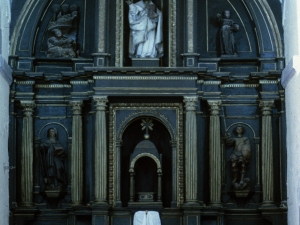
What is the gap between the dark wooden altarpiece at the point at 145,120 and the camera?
97.2 ft

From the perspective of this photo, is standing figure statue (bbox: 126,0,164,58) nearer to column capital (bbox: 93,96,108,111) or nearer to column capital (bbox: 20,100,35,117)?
column capital (bbox: 93,96,108,111)

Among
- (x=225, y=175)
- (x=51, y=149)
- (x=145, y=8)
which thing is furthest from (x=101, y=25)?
(x=225, y=175)

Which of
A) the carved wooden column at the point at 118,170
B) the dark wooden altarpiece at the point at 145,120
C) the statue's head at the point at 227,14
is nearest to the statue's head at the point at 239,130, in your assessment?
the dark wooden altarpiece at the point at 145,120

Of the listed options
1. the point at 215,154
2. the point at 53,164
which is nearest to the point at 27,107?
the point at 53,164

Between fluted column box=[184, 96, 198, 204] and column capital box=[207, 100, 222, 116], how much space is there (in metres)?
0.70

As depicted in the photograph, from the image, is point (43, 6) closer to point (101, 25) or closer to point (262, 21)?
point (101, 25)

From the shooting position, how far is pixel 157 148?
3042 cm

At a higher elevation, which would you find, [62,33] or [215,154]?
[62,33]

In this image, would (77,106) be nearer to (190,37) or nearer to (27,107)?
(27,107)

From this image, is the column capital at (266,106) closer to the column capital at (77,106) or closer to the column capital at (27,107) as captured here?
the column capital at (77,106)

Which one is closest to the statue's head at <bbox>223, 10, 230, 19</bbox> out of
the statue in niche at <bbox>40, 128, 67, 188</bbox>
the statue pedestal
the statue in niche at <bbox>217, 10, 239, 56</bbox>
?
the statue in niche at <bbox>217, 10, 239, 56</bbox>

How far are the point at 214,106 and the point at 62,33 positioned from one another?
521cm

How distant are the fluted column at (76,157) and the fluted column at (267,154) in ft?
17.9

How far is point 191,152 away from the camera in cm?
2952
